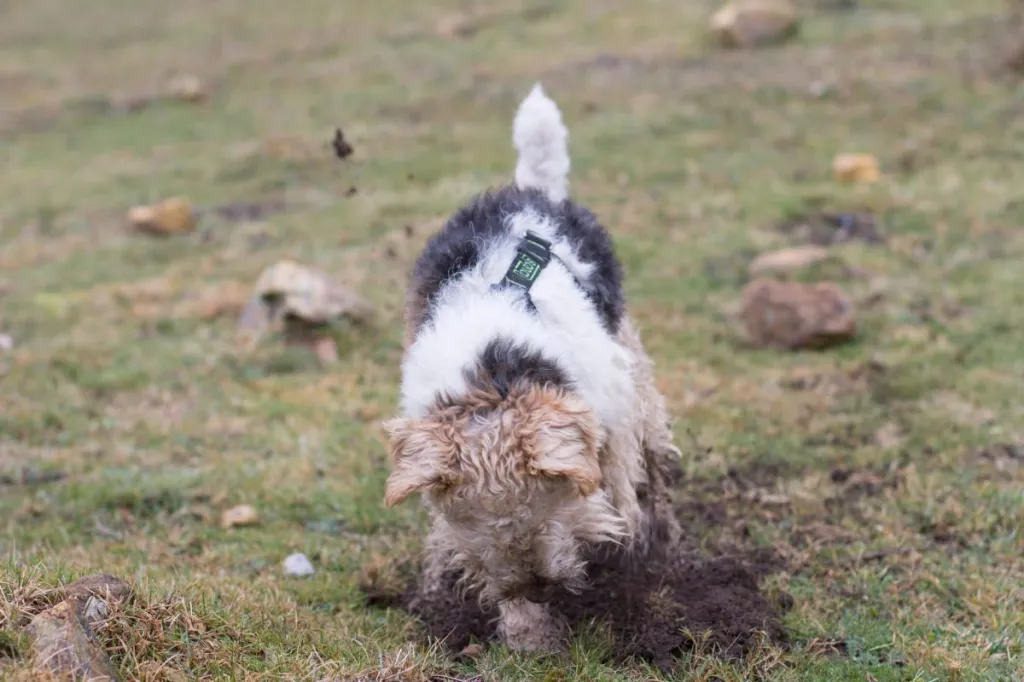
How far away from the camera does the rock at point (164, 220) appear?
34.2ft

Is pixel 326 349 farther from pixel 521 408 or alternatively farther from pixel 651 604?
pixel 521 408

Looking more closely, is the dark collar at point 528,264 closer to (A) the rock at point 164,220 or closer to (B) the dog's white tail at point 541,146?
(B) the dog's white tail at point 541,146

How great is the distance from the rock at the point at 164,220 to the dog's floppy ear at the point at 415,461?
26.2ft

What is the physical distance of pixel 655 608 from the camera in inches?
157

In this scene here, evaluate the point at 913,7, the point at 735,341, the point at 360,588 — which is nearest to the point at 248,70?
the point at 913,7

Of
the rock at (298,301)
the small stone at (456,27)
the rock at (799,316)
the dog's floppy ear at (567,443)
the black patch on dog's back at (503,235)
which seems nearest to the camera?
the dog's floppy ear at (567,443)

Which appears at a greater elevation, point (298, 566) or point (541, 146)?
point (541, 146)

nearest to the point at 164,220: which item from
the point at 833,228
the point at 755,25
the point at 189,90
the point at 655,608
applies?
the point at 189,90

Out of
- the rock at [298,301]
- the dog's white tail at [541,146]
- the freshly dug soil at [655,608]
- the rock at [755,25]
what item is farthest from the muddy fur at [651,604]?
the rock at [755,25]

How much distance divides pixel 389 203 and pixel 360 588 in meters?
6.24

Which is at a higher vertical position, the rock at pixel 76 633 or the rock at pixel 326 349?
the rock at pixel 76 633

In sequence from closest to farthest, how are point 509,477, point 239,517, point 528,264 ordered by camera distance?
point 509,477 < point 528,264 < point 239,517

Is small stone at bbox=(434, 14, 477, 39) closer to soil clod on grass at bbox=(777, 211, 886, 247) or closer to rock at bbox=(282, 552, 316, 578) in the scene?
soil clod on grass at bbox=(777, 211, 886, 247)

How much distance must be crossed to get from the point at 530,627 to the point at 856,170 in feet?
24.8
